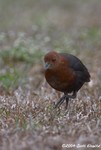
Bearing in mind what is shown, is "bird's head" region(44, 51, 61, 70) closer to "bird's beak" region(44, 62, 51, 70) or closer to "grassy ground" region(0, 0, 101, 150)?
"bird's beak" region(44, 62, 51, 70)

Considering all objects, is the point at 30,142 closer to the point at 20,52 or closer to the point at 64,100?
the point at 64,100

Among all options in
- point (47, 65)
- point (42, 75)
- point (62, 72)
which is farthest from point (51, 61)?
point (42, 75)

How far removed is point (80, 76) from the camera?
22.5ft

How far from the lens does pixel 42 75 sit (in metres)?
10.0

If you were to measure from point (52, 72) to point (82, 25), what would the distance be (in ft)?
25.2

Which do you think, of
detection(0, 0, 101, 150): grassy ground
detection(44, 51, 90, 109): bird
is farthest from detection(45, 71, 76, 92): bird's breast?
detection(0, 0, 101, 150): grassy ground

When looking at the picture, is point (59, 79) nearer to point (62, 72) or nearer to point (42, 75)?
point (62, 72)

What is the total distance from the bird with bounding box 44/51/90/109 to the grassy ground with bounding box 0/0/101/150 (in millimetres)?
305

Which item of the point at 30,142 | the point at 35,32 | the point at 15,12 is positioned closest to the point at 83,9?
the point at 15,12

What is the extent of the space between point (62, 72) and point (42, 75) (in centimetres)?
357

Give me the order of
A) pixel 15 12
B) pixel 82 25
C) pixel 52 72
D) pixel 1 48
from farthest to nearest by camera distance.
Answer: pixel 15 12 < pixel 82 25 < pixel 1 48 < pixel 52 72

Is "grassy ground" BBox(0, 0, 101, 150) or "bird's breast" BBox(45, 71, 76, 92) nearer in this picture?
"grassy ground" BBox(0, 0, 101, 150)

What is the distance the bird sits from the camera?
21.1 ft

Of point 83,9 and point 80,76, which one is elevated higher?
point 83,9
